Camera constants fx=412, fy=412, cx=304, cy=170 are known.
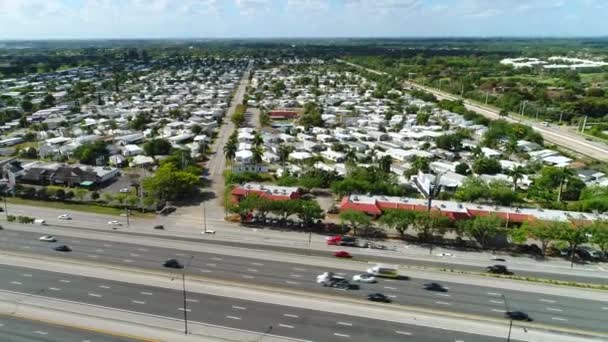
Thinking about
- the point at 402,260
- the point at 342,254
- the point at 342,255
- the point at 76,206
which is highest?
the point at 342,254

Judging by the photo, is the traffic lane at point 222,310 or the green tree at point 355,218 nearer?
the traffic lane at point 222,310

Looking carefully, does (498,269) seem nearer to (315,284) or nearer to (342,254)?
(342,254)

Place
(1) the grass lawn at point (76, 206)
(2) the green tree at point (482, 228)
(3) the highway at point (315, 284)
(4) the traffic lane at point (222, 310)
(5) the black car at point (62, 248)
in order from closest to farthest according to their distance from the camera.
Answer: (4) the traffic lane at point (222, 310)
(3) the highway at point (315, 284)
(5) the black car at point (62, 248)
(2) the green tree at point (482, 228)
(1) the grass lawn at point (76, 206)

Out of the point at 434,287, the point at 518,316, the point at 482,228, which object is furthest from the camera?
the point at 482,228

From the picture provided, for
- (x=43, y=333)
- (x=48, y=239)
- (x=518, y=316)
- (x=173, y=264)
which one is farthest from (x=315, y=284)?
(x=48, y=239)

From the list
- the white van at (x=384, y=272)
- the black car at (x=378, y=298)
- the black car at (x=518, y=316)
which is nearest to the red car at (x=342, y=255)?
the white van at (x=384, y=272)

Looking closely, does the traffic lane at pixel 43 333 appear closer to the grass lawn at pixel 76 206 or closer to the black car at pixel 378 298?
the black car at pixel 378 298
